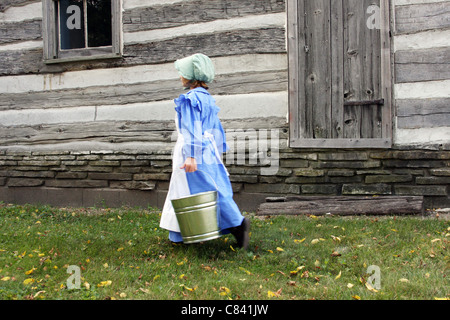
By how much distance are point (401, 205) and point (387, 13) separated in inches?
86.6

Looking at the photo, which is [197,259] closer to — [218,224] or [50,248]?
[218,224]

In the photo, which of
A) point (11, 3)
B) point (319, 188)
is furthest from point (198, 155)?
point (11, 3)

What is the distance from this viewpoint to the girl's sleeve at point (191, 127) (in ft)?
13.2

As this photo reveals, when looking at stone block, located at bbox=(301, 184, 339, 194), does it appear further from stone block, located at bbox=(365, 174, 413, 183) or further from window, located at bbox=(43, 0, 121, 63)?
window, located at bbox=(43, 0, 121, 63)

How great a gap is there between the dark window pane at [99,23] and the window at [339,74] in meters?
2.60

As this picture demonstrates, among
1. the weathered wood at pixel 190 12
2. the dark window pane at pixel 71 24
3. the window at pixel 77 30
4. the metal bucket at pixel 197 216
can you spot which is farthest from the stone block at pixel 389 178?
the dark window pane at pixel 71 24

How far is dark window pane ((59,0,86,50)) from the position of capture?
699 cm

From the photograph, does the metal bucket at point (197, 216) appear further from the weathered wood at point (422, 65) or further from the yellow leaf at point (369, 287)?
the weathered wood at point (422, 65)

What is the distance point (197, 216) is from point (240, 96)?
263cm

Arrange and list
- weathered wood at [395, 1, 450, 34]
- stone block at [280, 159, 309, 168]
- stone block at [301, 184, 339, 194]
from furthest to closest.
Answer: stone block at [280, 159, 309, 168] < stone block at [301, 184, 339, 194] < weathered wood at [395, 1, 450, 34]

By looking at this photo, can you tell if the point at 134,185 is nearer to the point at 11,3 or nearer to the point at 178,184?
the point at 178,184

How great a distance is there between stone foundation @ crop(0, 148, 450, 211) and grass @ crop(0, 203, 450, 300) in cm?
65

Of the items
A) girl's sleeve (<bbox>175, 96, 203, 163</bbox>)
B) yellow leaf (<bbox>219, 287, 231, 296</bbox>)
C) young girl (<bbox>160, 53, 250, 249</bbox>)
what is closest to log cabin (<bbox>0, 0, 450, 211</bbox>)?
young girl (<bbox>160, 53, 250, 249</bbox>)

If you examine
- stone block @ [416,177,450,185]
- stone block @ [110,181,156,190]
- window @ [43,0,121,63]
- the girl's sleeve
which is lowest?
stone block @ [110,181,156,190]
